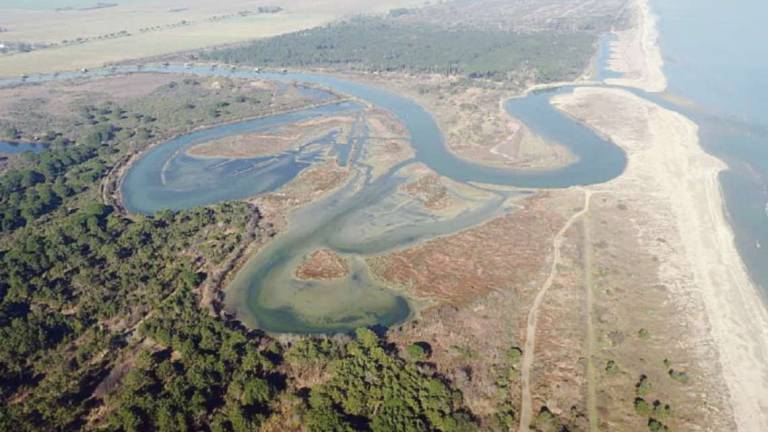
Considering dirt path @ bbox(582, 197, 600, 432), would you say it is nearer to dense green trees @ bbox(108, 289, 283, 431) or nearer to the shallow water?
the shallow water

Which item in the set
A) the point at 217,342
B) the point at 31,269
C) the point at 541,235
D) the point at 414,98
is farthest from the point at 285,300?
the point at 414,98

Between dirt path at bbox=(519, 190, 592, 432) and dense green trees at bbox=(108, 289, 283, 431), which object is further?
dirt path at bbox=(519, 190, 592, 432)

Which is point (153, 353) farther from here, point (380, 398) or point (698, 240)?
point (698, 240)

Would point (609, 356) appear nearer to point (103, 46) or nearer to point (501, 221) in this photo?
point (501, 221)

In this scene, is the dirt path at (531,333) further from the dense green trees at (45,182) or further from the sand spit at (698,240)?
the dense green trees at (45,182)

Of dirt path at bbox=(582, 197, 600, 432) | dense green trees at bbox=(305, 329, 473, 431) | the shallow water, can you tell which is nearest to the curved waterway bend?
dense green trees at bbox=(305, 329, 473, 431)
